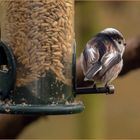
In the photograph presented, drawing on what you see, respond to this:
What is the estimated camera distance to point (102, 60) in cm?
285

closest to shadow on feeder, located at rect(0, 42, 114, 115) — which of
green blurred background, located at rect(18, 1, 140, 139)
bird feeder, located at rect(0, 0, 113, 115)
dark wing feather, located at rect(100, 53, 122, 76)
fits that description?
bird feeder, located at rect(0, 0, 113, 115)

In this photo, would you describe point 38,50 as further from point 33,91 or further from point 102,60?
point 102,60

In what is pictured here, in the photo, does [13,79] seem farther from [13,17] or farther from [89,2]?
[89,2]

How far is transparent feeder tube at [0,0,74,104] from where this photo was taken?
2900 millimetres

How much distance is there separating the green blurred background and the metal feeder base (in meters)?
0.98

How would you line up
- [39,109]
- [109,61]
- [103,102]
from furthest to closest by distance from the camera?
[103,102] → [109,61] → [39,109]

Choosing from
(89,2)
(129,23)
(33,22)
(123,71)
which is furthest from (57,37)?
(129,23)

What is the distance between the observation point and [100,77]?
285 centimetres

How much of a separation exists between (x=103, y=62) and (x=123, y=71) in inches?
29.9

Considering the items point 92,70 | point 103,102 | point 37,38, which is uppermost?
point 37,38

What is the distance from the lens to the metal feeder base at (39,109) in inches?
109

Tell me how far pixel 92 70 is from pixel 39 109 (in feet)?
0.91

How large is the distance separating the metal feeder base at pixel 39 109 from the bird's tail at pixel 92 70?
144 millimetres

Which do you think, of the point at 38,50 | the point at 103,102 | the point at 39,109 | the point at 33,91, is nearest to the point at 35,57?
the point at 38,50
